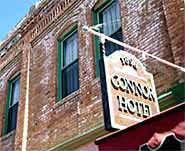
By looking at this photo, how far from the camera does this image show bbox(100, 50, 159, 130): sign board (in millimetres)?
5730

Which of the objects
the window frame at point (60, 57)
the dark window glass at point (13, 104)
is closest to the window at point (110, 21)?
the window frame at point (60, 57)

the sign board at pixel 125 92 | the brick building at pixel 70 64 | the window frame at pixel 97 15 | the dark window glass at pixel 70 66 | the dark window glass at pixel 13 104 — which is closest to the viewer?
the sign board at pixel 125 92

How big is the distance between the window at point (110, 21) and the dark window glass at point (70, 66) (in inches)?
36.7

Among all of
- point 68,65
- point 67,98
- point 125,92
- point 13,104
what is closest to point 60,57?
point 68,65

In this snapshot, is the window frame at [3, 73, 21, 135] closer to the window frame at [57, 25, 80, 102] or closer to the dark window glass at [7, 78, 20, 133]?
the dark window glass at [7, 78, 20, 133]

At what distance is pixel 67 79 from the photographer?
1034 centimetres

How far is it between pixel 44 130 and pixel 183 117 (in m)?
5.67

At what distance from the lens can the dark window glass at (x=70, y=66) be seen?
1003 cm

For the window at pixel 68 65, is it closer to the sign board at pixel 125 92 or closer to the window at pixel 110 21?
the window at pixel 110 21

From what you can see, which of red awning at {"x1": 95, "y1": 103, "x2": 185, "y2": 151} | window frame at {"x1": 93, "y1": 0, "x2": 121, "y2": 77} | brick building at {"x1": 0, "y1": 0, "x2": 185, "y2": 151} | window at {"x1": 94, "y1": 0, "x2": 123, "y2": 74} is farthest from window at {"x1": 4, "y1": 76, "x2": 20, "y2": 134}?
red awning at {"x1": 95, "y1": 103, "x2": 185, "y2": 151}

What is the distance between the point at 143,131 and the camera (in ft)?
18.2

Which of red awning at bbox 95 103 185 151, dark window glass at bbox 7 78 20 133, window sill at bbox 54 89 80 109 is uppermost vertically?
dark window glass at bbox 7 78 20 133

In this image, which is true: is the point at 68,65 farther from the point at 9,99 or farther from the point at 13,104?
the point at 9,99

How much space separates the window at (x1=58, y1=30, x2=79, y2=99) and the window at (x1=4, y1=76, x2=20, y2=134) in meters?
2.42
